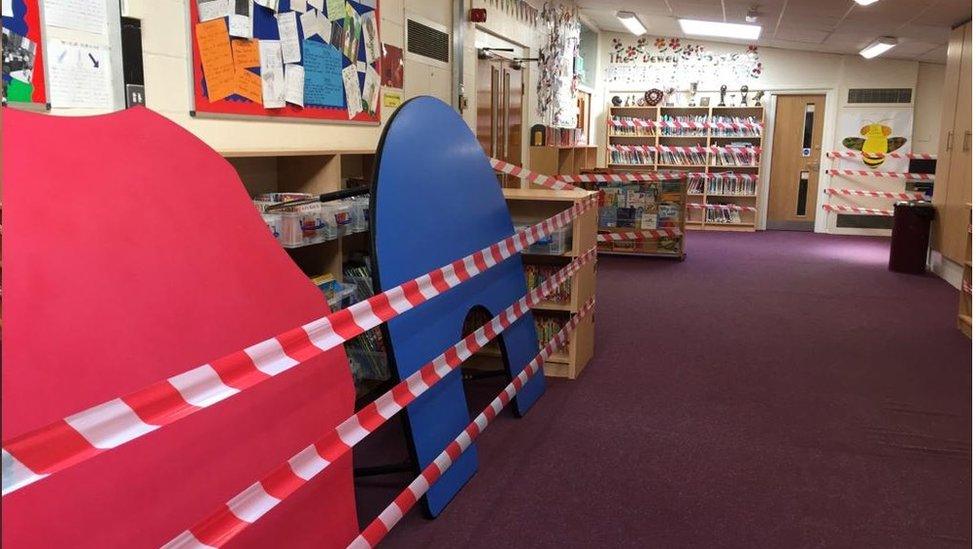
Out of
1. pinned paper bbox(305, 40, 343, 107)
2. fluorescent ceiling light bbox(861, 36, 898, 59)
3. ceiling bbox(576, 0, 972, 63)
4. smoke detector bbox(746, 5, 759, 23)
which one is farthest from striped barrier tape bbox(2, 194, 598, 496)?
fluorescent ceiling light bbox(861, 36, 898, 59)

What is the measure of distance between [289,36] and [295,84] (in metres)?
0.21

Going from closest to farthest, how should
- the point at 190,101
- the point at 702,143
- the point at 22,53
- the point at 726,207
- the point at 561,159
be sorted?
the point at 22,53 < the point at 190,101 < the point at 561,159 < the point at 726,207 < the point at 702,143

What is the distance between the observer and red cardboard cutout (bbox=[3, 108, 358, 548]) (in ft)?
4.70

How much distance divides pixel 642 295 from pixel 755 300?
901 mm

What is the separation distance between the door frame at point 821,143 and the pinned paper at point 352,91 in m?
8.37

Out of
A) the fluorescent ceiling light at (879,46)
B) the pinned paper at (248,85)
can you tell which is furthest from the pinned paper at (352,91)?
the fluorescent ceiling light at (879,46)

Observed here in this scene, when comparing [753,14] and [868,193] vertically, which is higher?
[753,14]

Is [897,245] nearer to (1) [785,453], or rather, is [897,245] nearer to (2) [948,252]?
(2) [948,252]

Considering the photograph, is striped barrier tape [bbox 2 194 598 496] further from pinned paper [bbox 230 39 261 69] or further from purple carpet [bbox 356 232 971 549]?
pinned paper [bbox 230 39 261 69]

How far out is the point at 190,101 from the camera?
9.41ft

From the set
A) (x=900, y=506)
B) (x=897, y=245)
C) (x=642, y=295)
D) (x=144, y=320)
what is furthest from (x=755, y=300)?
(x=144, y=320)

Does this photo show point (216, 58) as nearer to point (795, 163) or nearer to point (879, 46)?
point (879, 46)

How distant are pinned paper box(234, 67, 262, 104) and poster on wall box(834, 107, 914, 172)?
9.65 meters

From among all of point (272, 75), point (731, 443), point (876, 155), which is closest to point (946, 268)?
point (876, 155)
